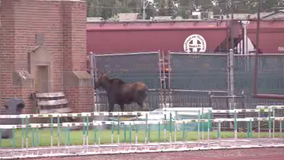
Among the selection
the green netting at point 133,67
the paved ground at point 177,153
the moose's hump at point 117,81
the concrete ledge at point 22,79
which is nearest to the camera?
the paved ground at point 177,153

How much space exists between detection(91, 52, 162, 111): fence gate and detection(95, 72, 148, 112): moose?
792mm

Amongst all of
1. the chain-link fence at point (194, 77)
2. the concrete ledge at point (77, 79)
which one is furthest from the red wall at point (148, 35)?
the concrete ledge at point (77, 79)

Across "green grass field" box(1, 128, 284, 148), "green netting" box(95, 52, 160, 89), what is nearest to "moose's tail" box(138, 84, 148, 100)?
"green netting" box(95, 52, 160, 89)

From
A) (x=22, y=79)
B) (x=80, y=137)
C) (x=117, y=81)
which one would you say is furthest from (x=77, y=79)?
(x=80, y=137)

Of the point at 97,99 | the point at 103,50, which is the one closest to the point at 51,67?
the point at 97,99

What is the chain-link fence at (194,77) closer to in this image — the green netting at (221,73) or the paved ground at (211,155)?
the green netting at (221,73)

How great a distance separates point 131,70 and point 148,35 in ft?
32.0

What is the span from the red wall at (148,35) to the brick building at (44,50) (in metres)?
9.73

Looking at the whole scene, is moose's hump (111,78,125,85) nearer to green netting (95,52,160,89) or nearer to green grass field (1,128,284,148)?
green netting (95,52,160,89)

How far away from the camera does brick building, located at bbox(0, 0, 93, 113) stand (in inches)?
947

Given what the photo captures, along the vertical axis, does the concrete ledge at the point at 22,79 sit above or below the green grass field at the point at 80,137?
above

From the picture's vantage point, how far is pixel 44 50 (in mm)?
25109

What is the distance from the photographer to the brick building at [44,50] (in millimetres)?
24062

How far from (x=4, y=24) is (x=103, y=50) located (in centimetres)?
1196
